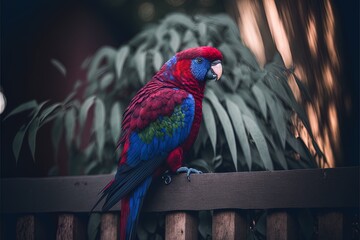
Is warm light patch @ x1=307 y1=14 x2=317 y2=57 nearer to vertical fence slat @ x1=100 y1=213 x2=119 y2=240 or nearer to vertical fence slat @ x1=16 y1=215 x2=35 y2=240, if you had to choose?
vertical fence slat @ x1=100 y1=213 x2=119 y2=240

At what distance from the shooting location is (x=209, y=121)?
1.86 m

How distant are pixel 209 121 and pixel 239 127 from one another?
0.41ft

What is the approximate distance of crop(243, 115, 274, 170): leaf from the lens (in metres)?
1.72

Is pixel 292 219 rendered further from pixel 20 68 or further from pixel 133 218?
pixel 20 68

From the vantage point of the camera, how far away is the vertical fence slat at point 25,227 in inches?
65.3

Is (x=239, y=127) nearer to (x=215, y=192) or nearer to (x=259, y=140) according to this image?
(x=259, y=140)

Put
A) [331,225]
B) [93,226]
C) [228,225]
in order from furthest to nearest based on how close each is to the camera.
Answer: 1. [93,226]
2. [228,225]
3. [331,225]

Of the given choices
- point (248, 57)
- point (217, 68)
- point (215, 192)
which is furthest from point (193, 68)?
point (215, 192)

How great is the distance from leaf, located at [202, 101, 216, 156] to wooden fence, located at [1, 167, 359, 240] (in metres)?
0.29

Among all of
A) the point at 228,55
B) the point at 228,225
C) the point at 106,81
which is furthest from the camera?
the point at 106,81

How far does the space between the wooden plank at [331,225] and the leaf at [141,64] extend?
1044 mm

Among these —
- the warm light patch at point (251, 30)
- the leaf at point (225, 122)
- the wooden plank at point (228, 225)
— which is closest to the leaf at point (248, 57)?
the warm light patch at point (251, 30)

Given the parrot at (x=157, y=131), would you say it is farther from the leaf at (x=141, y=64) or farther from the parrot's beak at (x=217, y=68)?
the leaf at (x=141, y=64)

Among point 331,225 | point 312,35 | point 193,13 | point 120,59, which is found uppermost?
point 193,13
